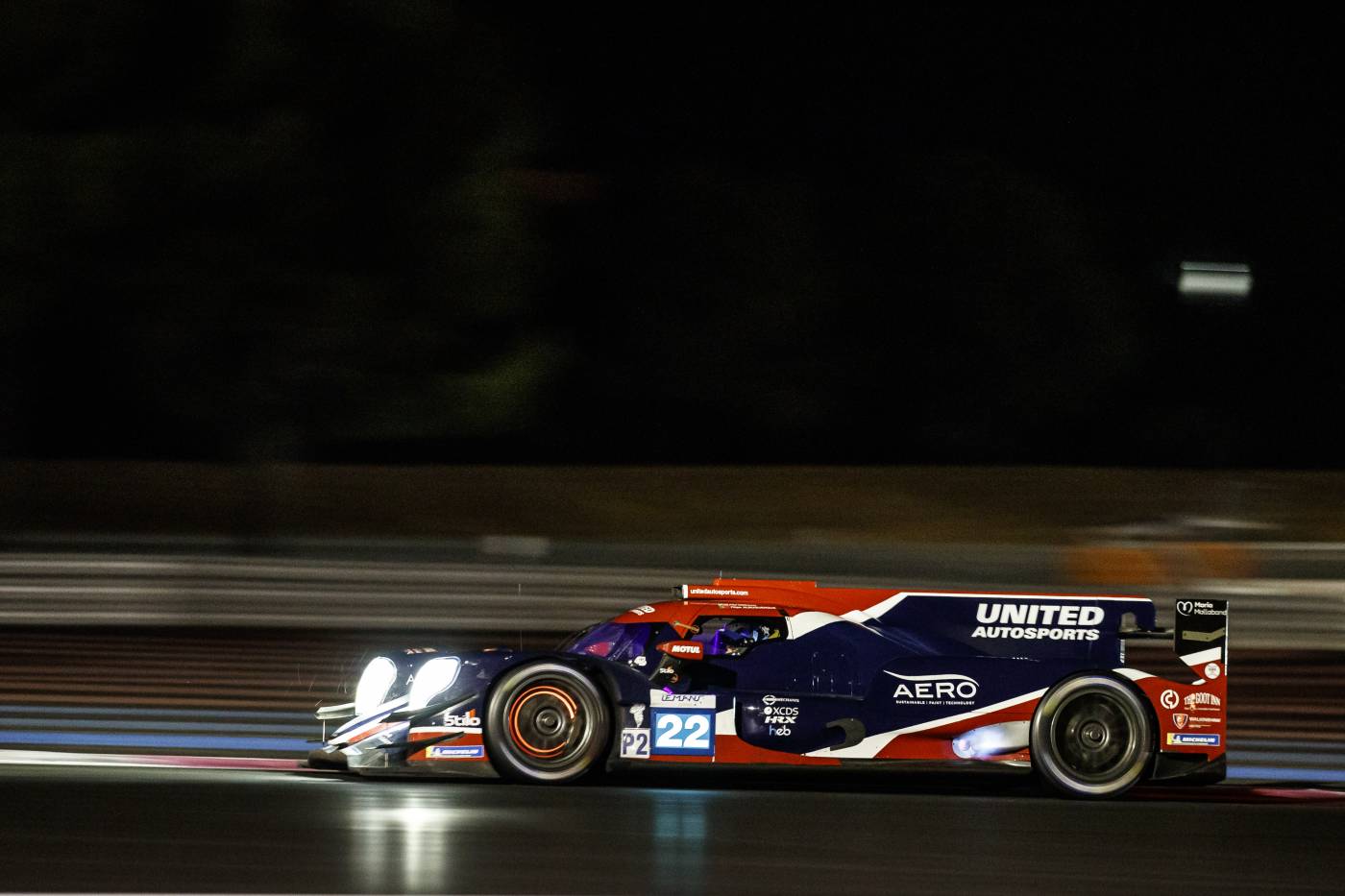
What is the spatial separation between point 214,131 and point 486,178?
3847 mm

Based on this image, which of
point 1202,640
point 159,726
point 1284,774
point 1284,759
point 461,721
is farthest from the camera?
point 1284,759

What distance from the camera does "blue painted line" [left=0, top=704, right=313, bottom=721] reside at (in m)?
10.4

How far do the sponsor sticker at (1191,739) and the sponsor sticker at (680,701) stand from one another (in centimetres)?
227

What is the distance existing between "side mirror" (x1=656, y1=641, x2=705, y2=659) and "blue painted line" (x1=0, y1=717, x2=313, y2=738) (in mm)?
2758

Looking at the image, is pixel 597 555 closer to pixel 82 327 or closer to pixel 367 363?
pixel 367 363

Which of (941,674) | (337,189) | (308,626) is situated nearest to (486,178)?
(337,189)

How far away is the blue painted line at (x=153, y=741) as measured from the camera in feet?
30.3

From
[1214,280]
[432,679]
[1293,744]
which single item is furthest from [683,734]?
[1214,280]

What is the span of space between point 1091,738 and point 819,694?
1.38 meters

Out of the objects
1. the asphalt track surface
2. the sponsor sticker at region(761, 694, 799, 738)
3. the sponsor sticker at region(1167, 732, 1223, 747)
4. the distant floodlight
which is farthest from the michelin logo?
the distant floodlight

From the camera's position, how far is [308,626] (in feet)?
49.6

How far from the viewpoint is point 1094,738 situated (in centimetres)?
819

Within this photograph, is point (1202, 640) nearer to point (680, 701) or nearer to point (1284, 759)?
point (1284, 759)

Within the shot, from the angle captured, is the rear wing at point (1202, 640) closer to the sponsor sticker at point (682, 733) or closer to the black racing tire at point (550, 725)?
the sponsor sticker at point (682, 733)
